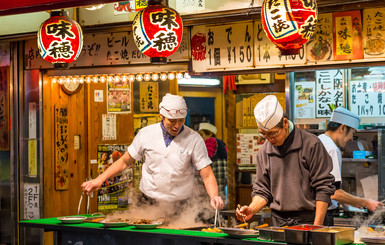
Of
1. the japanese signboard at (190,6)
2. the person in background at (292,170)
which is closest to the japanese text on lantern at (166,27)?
the japanese signboard at (190,6)

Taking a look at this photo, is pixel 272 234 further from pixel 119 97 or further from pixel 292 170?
pixel 119 97

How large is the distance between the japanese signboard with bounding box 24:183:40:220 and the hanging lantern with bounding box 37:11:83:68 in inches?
117

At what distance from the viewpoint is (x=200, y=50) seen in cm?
874

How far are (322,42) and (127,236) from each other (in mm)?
3590

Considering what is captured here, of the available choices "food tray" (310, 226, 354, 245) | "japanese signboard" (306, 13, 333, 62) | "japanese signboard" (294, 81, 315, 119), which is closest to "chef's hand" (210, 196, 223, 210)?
"food tray" (310, 226, 354, 245)

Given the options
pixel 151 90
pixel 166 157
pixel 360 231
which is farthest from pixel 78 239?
pixel 151 90

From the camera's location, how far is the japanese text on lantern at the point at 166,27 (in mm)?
7312

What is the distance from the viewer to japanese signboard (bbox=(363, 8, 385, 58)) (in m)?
7.51

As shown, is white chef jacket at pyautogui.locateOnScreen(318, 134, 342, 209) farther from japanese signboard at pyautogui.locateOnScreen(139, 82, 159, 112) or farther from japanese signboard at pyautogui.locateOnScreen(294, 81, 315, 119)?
japanese signboard at pyautogui.locateOnScreen(139, 82, 159, 112)

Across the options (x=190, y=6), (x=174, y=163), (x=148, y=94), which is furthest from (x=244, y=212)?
(x=148, y=94)

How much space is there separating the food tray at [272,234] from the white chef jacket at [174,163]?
2.41m

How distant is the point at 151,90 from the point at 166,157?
310cm

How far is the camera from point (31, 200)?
10305mm

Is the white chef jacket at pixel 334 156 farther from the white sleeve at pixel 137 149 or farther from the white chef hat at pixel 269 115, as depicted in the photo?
the white sleeve at pixel 137 149
